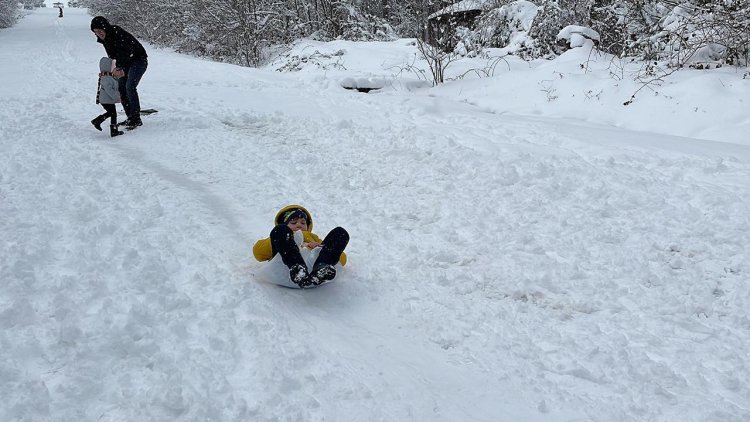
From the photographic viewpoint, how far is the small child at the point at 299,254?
3.12 meters

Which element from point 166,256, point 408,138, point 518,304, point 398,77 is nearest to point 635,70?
point 408,138

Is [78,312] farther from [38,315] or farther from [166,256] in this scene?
[166,256]

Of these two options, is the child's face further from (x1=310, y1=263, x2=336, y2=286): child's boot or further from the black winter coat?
the black winter coat

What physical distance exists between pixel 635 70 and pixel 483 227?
185 inches

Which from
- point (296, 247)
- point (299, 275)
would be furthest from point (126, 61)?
point (299, 275)

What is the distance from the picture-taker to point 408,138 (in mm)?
6254

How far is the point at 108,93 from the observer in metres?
7.00

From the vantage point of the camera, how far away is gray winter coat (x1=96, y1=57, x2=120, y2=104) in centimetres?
699

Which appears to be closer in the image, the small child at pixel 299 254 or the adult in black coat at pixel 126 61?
the small child at pixel 299 254

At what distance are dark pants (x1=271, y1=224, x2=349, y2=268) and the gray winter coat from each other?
4.99 m

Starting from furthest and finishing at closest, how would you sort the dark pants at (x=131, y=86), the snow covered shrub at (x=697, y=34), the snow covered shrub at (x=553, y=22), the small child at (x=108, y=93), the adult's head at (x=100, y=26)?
the snow covered shrub at (x=553, y=22) → the dark pants at (x=131, y=86) → the small child at (x=108, y=93) → the adult's head at (x=100, y=26) → the snow covered shrub at (x=697, y=34)

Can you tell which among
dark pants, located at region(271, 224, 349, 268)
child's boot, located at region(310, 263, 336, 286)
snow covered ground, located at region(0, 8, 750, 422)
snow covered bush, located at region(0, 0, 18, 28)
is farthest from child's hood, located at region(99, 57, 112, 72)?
snow covered bush, located at region(0, 0, 18, 28)

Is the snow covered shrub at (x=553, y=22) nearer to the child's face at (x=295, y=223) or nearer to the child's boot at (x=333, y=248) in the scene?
the child's face at (x=295, y=223)

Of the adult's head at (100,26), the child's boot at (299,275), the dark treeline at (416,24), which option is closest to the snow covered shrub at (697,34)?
the dark treeline at (416,24)
